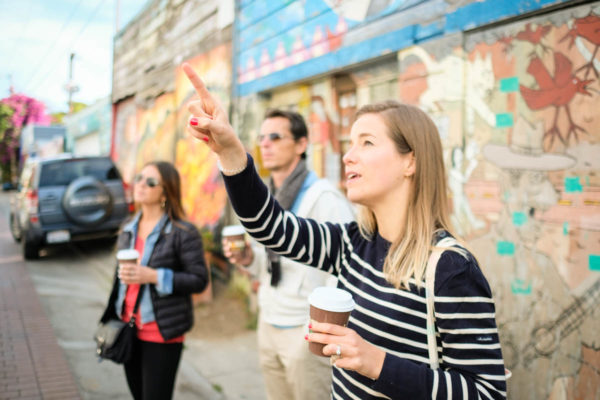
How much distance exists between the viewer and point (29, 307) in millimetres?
6008

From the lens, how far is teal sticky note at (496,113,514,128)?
121 inches

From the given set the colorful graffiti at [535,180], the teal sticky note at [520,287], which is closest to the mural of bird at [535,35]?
the colorful graffiti at [535,180]

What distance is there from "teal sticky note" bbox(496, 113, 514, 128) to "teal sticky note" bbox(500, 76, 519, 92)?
0.17 m

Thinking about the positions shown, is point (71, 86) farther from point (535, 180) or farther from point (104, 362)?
point (535, 180)

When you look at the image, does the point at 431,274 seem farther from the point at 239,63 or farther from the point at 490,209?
the point at 239,63

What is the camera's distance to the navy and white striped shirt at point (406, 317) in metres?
1.22

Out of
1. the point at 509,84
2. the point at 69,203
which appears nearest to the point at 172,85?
the point at 69,203

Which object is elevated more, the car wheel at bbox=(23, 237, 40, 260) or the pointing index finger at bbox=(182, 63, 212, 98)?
the pointing index finger at bbox=(182, 63, 212, 98)

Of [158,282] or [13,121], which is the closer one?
[158,282]

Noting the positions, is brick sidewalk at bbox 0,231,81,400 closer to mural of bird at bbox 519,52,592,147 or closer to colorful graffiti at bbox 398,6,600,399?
colorful graffiti at bbox 398,6,600,399

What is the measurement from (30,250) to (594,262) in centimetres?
911

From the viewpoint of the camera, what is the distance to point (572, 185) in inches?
108

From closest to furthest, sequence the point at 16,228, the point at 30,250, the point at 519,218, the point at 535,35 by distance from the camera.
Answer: the point at 535,35 < the point at 519,218 < the point at 30,250 < the point at 16,228

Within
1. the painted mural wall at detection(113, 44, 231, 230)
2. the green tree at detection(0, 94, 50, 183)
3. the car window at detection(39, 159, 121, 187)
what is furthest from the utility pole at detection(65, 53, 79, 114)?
the car window at detection(39, 159, 121, 187)
